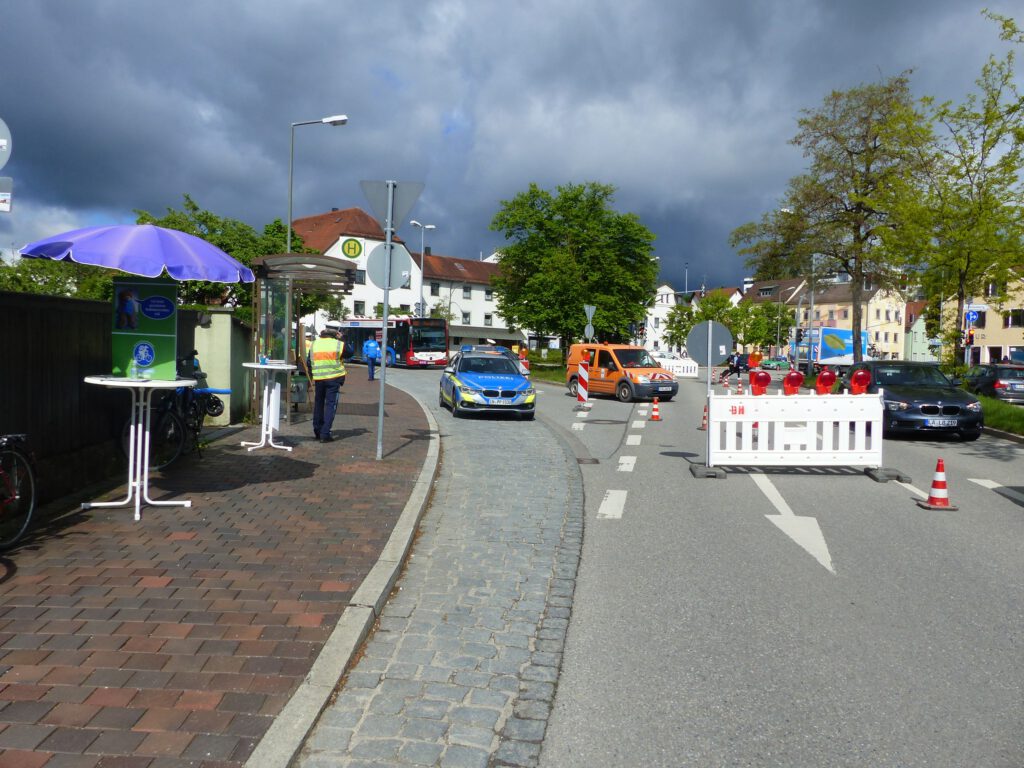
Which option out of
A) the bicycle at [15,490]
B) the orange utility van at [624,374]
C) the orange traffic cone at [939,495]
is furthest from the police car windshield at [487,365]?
the bicycle at [15,490]

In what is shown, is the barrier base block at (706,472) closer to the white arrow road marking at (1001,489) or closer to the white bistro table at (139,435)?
the white arrow road marking at (1001,489)

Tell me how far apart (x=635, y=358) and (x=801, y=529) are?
729 inches

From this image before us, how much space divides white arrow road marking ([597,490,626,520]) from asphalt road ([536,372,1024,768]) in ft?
0.07

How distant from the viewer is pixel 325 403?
12156 millimetres

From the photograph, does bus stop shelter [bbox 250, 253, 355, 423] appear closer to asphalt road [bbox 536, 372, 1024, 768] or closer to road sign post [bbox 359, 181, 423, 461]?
road sign post [bbox 359, 181, 423, 461]

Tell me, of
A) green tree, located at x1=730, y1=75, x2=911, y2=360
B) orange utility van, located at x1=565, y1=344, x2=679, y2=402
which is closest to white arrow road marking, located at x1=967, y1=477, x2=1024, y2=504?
orange utility van, located at x1=565, y1=344, x2=679, y2=402

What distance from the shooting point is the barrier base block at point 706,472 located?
1045cm

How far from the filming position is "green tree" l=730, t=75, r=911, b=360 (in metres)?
36.3

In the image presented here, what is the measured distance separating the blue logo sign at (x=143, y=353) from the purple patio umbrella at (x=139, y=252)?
2.74 feet

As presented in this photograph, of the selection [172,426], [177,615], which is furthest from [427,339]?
[177,615]

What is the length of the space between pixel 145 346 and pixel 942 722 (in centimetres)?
642

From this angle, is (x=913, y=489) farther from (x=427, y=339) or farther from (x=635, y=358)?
(x=427, y=339)

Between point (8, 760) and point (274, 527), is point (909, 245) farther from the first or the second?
point (8, 760)

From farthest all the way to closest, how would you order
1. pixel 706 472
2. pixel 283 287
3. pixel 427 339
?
pixel 427 339 < pixel 283 287 < pixel 706 472
